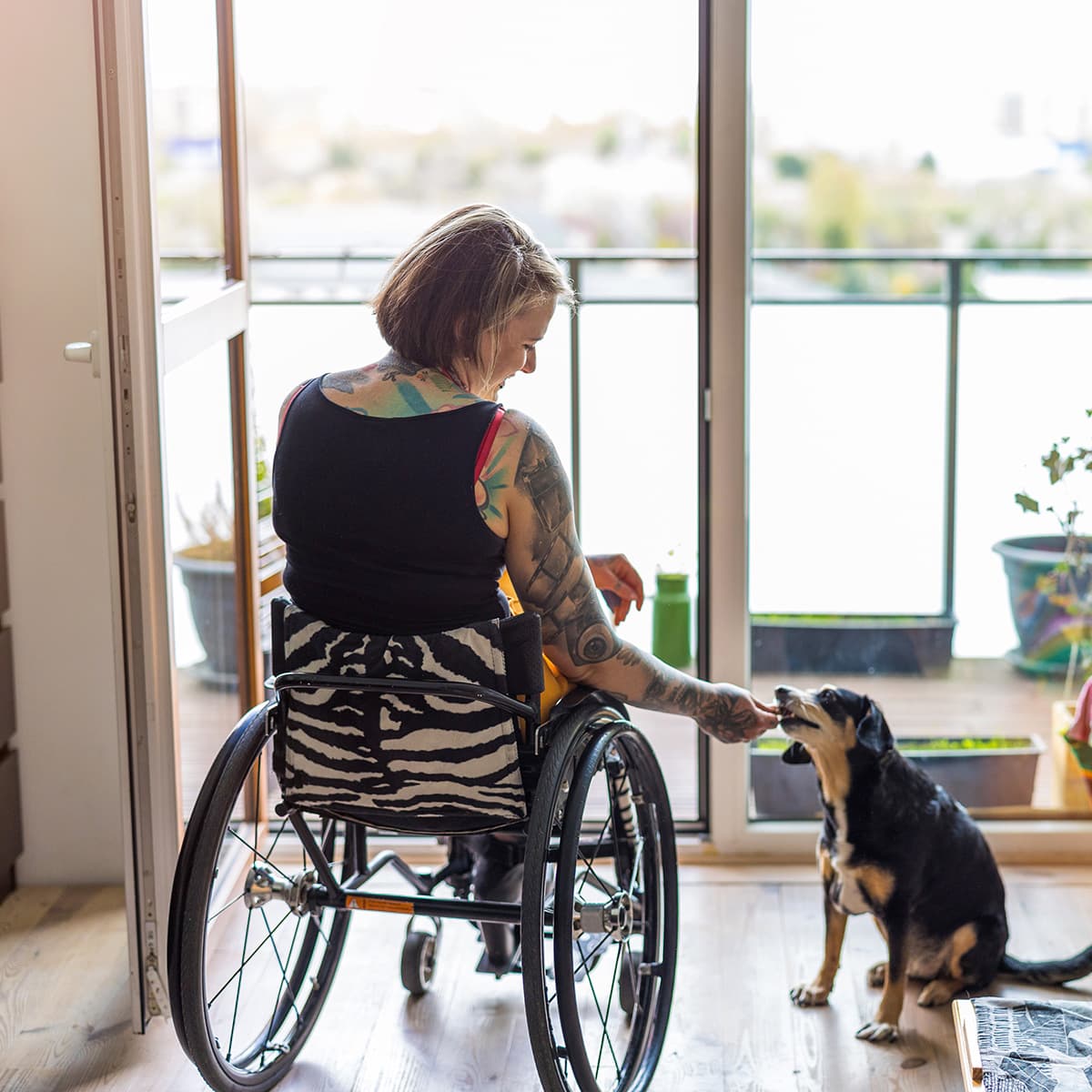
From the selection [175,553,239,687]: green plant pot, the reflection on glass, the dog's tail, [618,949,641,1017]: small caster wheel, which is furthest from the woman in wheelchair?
the dog's tail

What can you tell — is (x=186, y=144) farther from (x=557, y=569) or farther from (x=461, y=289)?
(x=557, y=569)

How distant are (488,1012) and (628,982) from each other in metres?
0.32

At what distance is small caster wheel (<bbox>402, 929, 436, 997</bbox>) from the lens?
233 centimetres

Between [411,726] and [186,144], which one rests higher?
[186,144]

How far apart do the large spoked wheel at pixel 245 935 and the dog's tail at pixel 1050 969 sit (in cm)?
107

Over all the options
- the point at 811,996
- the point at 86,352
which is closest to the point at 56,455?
the point at 86,352

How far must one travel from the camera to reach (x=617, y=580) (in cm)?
216

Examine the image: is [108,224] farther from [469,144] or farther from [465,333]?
[469,144]

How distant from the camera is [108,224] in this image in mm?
1996

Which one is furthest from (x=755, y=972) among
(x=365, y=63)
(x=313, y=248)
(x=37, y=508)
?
(x=365, y=63)

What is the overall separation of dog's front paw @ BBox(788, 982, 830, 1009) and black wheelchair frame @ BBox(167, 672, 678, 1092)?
0.90ft

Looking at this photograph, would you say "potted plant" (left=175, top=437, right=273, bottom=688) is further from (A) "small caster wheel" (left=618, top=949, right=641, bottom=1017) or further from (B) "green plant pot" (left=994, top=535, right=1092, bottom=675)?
(B) "green plant pot" (left=994, top=535, right=1092, bottom=675)

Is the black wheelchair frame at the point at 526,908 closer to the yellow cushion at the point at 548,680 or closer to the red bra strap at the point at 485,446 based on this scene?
the yellow cushion at the point at 548,680

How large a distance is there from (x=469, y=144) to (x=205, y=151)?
35.5 feet
